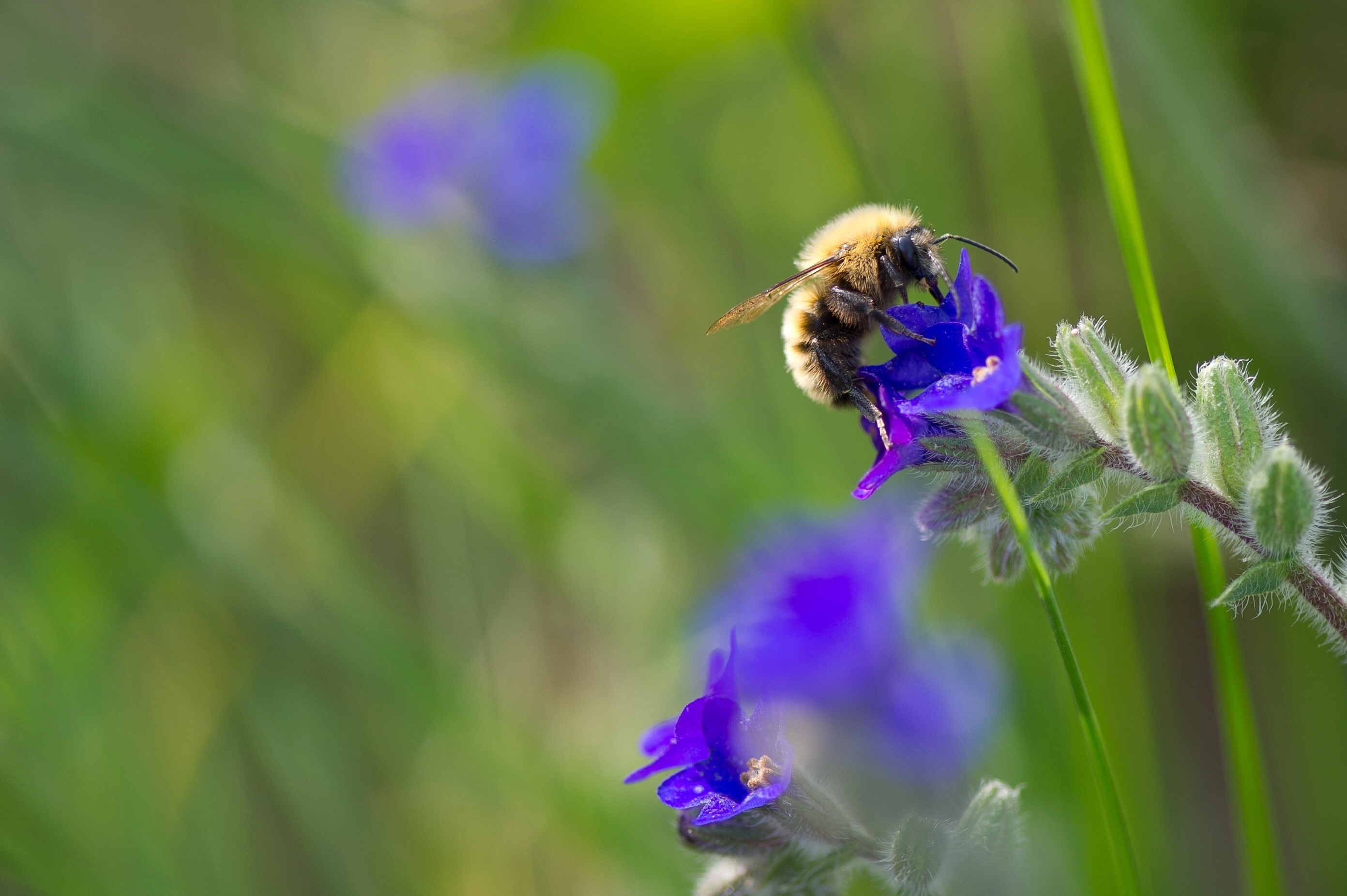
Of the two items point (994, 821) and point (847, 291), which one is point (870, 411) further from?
point (994, 821)

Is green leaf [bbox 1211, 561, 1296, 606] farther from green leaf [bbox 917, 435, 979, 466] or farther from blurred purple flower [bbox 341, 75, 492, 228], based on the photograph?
blurred purple flower [bbox 341, 75, 492, 228]

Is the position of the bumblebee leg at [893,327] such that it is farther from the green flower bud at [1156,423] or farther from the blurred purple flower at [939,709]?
the blurred purple flower at [939,709]

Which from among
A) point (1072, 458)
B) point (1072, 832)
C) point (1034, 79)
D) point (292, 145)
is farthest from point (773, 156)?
point (1072, 458)

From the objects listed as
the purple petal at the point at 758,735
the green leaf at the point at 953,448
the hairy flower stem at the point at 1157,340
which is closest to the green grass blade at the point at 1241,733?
the hairy flower stem at the point at 1157,340

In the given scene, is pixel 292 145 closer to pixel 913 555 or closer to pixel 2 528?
pixel 2 528

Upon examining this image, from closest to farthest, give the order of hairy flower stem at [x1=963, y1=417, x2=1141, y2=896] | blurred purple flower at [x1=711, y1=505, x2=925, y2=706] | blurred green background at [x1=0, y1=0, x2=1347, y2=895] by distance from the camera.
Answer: hairy flower stem at [x1=963, y1=417, x2=1141, y2=896] → blurred purple flower at [x1=711, y1=505, x2=925, y2=706] → blurred green background at [x1=0, y1=0, x2=1347, y2=895]

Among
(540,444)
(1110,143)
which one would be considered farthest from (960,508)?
(540,444)

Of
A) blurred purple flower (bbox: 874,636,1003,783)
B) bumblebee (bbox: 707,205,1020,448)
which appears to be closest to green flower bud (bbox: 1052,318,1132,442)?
bumblebee (bbox: 707,205,1020,448)
